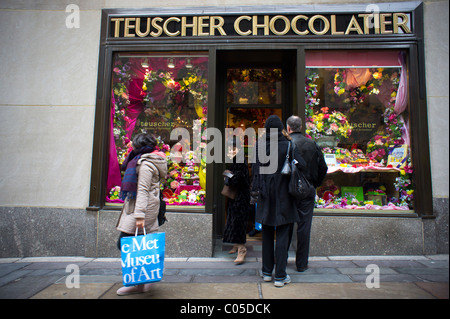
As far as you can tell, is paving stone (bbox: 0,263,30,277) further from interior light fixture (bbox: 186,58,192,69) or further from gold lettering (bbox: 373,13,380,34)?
gold lettering (bbox: 373,13,380,34)

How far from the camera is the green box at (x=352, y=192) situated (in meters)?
5.06

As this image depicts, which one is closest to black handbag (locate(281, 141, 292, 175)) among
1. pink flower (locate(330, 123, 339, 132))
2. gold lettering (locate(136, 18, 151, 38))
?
pink flower (locate(330, 123, 339, 132))

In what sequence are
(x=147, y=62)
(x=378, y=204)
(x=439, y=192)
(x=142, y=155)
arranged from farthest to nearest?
(x=147, y=62)
(x=378, y=204)
(x=439, y=192)
(x=142, y=155)

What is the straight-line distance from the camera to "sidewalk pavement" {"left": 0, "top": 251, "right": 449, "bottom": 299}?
3.23 m

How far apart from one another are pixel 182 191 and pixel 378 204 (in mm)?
3322

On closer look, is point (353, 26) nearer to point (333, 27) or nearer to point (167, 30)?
point (333, 27)

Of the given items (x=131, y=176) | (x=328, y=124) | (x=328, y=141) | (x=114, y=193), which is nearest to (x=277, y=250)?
(x=131, y=176)

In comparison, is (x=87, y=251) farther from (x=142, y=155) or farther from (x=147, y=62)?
(x=147, y=62)

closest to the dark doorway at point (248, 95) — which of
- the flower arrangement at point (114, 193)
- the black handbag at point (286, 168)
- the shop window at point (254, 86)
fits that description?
the shop window at point (254, 86)

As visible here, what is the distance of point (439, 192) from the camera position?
468 cm

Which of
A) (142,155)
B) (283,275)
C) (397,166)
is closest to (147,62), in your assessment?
(142,155)

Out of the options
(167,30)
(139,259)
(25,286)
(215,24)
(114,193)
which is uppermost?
(215,24)

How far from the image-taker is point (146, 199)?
125 inches

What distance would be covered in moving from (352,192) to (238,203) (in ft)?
6.79
